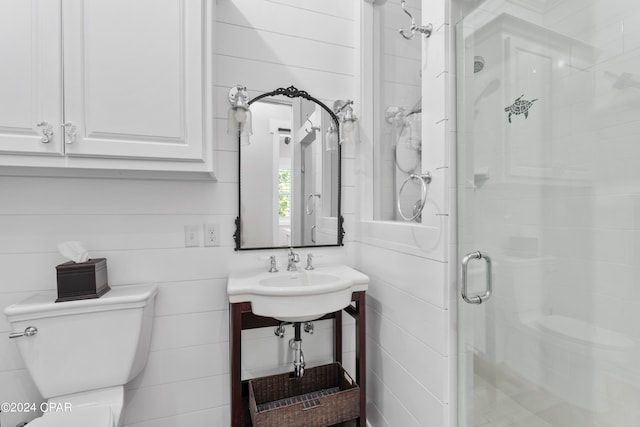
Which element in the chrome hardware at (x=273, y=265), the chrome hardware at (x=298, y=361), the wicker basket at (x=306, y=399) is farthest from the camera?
the chrome hardware at (x=273, y=265)

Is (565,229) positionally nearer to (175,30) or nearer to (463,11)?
(463,11)

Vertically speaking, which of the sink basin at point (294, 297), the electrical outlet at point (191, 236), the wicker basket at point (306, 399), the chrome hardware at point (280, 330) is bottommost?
the wicker basket at point (306, 399)

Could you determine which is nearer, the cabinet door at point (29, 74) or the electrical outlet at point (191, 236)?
the cabinet door at point (29, 74)

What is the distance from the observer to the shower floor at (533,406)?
76 cm

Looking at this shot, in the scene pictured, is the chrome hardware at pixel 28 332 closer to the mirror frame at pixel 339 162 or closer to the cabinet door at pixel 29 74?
the cabinet door at pixel 29 74

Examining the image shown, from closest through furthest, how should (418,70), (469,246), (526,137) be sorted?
(526,137) < (469,246) < (418,70)

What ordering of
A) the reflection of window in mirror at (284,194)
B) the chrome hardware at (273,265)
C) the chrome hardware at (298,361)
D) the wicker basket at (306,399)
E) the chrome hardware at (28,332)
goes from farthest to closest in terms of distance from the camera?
the reflection of window in mirror at (284,194) → the chrome hardware at (273,265) → the chrome hardware at (298,361) → the wicker basket at (306,399) → the chrome hardware at (28,332)

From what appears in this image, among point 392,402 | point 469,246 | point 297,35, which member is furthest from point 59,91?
point 392,402

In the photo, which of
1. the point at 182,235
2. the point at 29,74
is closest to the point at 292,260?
the point at 182,235

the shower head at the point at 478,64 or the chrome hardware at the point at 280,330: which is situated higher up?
the shower head at the point at 478,64

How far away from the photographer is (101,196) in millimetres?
1475

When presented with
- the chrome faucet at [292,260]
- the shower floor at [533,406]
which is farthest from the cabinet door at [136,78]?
the shower floor at [533,406]

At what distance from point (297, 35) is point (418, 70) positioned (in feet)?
2.55

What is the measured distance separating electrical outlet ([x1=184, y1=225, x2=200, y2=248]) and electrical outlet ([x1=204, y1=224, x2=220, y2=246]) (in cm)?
4
